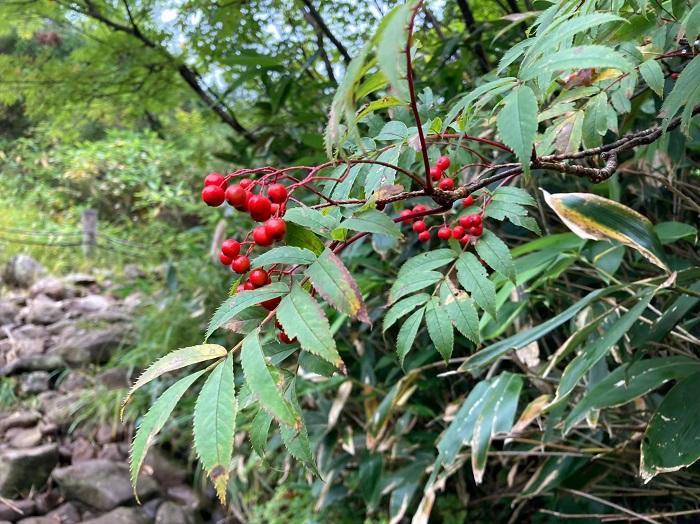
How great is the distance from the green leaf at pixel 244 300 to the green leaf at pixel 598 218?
530mm

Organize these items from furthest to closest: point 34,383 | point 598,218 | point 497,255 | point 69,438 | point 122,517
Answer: point 34,383, point 69,438, point 122,517, point 598,218, point 497,255

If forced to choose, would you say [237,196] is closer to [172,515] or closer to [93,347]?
[172,515]

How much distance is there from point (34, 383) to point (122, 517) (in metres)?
1.28

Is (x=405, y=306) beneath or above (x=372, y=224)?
beneath

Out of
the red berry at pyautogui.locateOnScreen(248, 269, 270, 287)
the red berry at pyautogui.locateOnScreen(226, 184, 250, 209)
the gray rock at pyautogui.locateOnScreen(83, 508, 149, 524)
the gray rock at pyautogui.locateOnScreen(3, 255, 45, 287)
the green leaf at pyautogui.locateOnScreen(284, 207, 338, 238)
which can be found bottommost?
the gray rock at pyautogui.locateOnScreen(83, 508, 149, 524)

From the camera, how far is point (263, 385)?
16.5 inches

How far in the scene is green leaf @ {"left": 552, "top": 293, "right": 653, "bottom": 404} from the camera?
918 millimetres

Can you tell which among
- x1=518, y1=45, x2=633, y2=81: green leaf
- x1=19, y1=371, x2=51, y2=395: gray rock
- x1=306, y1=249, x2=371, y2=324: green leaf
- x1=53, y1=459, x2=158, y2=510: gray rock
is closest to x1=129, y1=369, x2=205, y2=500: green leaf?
x1=306, y1=249, x2=371, y2=324: green leaf

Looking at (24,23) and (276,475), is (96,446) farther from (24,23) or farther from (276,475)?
(24,23)

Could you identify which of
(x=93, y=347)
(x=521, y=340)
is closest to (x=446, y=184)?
(x=521, y=340)

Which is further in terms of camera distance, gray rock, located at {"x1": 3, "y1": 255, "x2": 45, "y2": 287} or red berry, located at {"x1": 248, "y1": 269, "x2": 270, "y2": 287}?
gray rock, located at {"x1": 3, "y1": 255, "x2": 45, "y2": 287}

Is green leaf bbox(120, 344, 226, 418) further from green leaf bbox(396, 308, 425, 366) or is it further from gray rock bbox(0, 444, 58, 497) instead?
gray rock bbox(0, 444, 58, 497)

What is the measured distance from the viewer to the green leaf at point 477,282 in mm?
576

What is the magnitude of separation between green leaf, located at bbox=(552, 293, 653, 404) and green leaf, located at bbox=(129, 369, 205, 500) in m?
0.71
